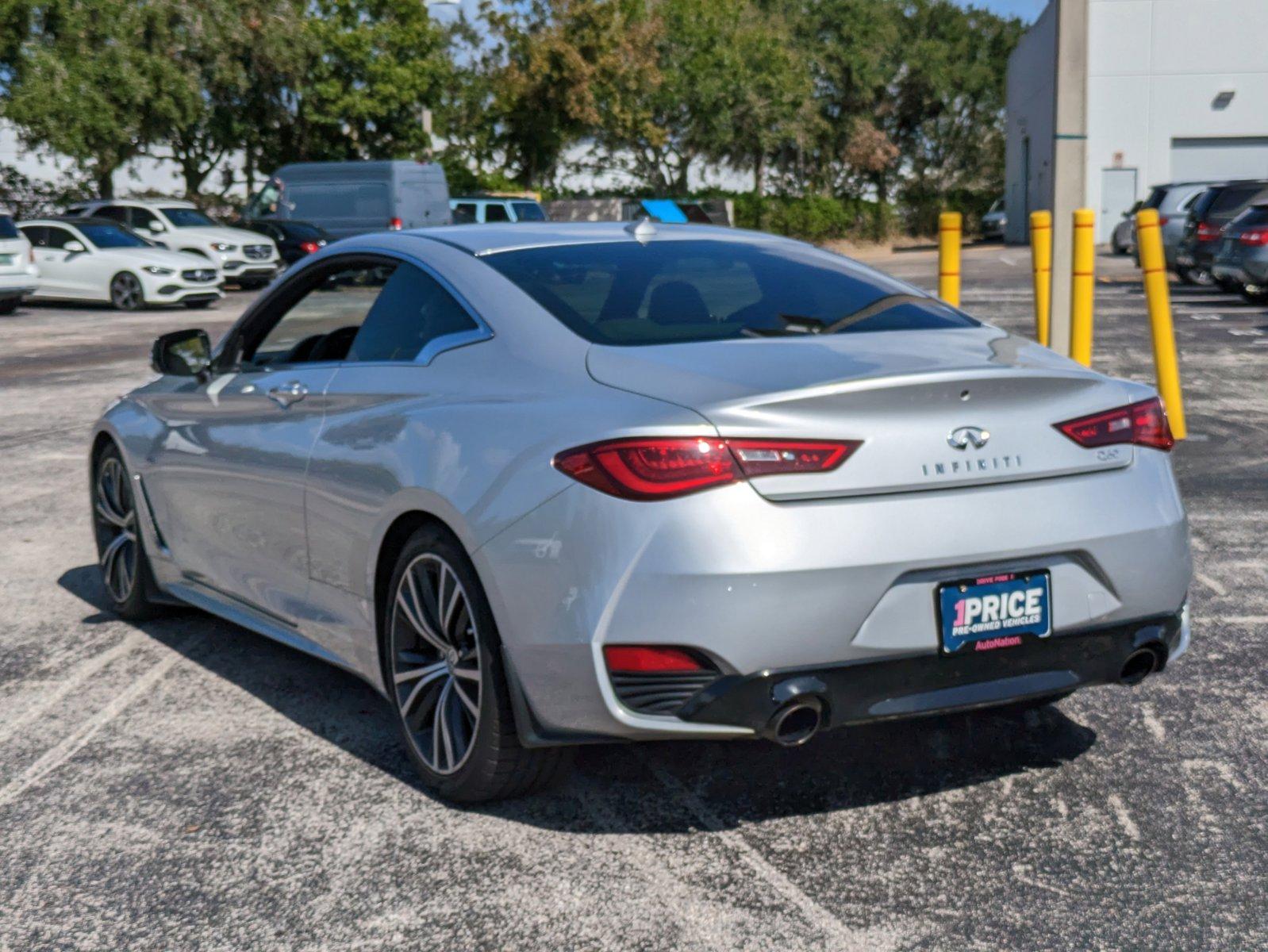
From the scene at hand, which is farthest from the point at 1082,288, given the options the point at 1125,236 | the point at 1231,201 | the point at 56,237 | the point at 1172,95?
the point at 1172,95

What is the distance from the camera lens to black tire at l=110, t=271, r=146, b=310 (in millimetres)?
27484

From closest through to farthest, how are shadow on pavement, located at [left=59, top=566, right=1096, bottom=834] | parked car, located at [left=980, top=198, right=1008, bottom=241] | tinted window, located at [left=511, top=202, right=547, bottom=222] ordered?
1. shadow on pavement, located at [left=59, top=566, right=1096, bottom=834]
2. tinted window, located at [left=511, top=202, right=547, bottom=222]
3. parked car, located at [left=980, top=198, right=1008, bottom=241]

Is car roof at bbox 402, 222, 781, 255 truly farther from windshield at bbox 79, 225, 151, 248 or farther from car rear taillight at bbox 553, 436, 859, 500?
windshield at bbox 79, 225, 151, 248

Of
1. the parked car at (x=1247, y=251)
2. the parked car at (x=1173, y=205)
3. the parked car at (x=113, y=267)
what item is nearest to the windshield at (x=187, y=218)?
the parked car at (x=113, y=267)

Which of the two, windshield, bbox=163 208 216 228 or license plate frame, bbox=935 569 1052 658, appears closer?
license plate frame, bbox=935 569 1052 658

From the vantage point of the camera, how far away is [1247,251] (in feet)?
74.2

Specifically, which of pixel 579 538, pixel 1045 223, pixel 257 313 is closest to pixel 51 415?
pixel 1045 223

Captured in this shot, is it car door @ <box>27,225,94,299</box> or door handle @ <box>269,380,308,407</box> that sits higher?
door handle @ <box>269,380,308,407</box>

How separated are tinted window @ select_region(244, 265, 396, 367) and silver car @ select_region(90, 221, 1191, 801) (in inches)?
4.3

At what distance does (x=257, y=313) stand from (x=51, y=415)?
8.82 meters

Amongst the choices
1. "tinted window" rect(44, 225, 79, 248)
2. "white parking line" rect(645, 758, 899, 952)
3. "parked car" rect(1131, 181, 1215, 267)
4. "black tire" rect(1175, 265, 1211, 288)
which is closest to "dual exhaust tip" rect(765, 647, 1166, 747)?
"white parking line" rect(645, 758, 899, 952)

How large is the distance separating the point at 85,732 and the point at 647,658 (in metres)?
2.18

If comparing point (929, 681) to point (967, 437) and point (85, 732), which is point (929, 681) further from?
point (85, 732)

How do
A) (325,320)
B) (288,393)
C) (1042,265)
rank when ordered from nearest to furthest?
(288,393) → (325,320) → (1042,265)
